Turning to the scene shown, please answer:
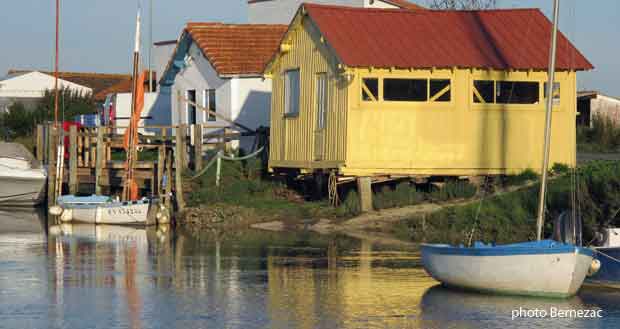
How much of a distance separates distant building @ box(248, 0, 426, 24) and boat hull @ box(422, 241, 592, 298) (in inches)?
1235

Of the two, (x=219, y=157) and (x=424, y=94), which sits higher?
(x=424, y=94)

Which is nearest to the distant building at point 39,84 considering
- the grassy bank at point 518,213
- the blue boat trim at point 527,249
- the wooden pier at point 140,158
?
the wooden pier at point 140,158

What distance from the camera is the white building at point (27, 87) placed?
6981 centimetres

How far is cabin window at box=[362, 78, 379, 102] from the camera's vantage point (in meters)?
29.5

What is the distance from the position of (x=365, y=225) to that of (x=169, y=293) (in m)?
10.8

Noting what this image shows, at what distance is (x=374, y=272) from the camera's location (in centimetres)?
2072

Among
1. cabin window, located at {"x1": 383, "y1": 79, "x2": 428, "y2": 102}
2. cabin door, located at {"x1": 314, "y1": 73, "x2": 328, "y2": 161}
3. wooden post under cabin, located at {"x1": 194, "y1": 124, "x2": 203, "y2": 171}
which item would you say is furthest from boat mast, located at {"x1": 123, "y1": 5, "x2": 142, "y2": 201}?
cabin window, located at {"x1": 383, "y1": 79, "x2": 428, "y2": 102}

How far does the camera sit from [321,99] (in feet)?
100

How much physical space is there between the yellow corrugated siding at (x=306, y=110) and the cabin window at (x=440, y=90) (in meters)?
2.31

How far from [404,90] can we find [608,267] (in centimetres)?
1211

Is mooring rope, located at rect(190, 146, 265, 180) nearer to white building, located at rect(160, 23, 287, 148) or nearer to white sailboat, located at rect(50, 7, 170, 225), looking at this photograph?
white sailboat, located at rect(50, 7, 170, 225)

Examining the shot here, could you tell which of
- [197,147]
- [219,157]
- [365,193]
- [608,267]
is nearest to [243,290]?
[608,267]

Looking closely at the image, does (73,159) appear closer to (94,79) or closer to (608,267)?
(608,267)

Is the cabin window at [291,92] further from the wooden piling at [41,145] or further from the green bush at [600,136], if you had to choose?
the green bush at [600,136]
